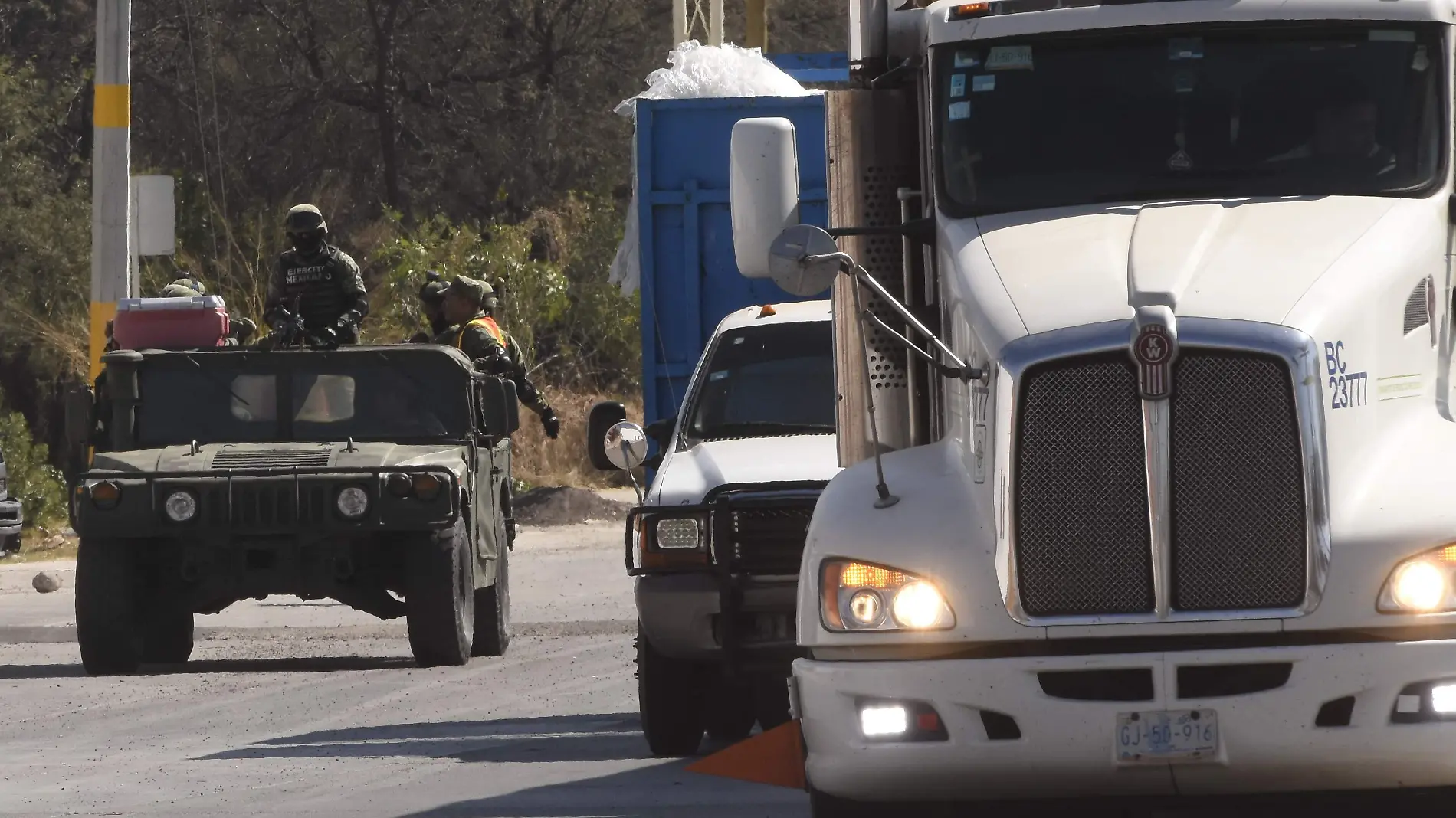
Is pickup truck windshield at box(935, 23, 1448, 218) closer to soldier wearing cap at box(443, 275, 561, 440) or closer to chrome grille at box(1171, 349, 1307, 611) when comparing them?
chrome grille at box(1171, 349, 1307, 611)

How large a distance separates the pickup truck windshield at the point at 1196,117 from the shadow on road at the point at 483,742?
11.4ft

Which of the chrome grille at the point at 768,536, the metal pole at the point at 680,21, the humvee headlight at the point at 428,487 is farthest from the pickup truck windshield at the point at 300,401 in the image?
the metal pole at the point at 680,21

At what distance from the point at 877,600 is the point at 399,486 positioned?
312 inches

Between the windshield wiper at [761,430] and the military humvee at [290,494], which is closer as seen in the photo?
the windshield wiper at [761,430]

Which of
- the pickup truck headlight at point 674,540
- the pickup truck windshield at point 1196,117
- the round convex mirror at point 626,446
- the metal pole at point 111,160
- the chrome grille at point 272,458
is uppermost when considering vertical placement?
the metal pole at point 111,160

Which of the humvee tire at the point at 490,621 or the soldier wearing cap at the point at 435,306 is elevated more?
the soldier wearing cap at the point at 435,306

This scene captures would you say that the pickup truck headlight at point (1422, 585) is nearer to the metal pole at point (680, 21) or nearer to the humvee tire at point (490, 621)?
the humvee tire at point (490, 621)

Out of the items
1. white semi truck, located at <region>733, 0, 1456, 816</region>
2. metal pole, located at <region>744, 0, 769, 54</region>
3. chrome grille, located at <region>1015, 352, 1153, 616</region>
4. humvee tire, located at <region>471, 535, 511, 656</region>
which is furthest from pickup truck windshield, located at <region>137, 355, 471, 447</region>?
metal pole, located at <region>744, 0, 769, 54</region>

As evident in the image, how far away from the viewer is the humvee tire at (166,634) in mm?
14930

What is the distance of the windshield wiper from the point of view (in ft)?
36.6

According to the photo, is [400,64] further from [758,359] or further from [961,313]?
[961,313]

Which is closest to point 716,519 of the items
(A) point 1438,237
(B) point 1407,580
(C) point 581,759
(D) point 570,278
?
(C) point 581,759

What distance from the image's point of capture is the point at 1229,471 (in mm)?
6438

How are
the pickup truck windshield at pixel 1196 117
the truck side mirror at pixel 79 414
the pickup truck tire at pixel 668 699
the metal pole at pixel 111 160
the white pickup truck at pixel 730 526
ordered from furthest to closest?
the metal pole at pixel 111 160 → the truck side mirror at pixel 79 414 → the pickup truck tire at pixel 668 699 → the white pickup truck at pixel 730 526 → the pickup truck windshield at pixel 1196 117
